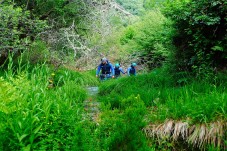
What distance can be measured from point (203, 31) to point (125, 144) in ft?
12.3

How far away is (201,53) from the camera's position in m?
5.95

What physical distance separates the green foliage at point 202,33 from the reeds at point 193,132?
1.84 metres

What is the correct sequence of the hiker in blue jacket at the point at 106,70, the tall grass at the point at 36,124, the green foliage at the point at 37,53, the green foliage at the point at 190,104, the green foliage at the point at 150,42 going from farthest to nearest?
the green foliage at the point at 150,42, the hiker in blue jacket at the point at 106,70, the green foliage at the point at 37,53, the green foliage at the point at 190,104, the tall grass at the point at 36,124

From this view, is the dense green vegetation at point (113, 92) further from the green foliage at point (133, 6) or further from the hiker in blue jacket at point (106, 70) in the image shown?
the green foliage at point (133, 6)

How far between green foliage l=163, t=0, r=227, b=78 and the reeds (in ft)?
6.03

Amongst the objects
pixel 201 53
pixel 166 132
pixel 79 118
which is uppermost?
pixel 201 53

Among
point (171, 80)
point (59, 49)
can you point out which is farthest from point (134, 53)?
point (171, 80)

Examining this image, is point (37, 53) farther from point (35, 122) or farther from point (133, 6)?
point (133, 6)

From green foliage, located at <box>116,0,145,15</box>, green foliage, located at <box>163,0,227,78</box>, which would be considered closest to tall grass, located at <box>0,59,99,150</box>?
green foliage, located at <box>163,0,227,78</box>

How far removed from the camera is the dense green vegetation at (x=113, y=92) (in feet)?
10.9

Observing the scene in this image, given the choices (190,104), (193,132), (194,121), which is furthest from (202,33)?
(193,132)

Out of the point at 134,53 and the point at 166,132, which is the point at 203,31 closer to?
the point at 166,132

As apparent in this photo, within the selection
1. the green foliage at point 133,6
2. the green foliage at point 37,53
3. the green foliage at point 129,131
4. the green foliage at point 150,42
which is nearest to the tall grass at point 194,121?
the green foliage at point 129,131

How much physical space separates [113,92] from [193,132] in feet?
8.22
